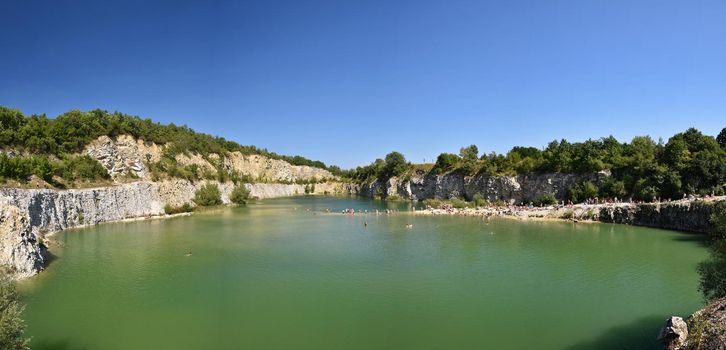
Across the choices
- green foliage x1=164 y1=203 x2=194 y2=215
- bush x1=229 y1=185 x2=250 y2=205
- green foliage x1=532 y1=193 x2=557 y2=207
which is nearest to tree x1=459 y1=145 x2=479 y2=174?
green foliage x1=532 y1=193 x2=557 y2=207

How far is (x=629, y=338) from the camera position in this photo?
1495 centimetres

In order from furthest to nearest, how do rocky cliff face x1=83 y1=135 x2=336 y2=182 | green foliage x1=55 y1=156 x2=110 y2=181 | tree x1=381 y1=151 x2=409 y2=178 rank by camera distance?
tree x1=381 y1=151 x2=409 y2=178 → rocky cliff face x1=83 y1=135 x2=336 y2=182 → green foliage x1=55 y1=156 x2=110 y2=181

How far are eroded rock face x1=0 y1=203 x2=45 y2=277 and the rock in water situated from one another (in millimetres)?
28203

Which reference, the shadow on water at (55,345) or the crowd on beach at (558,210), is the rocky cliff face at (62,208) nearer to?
the shadow on water at (55,345)

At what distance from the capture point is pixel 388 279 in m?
23.3

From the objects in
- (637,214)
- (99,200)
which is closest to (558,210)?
(637,214)

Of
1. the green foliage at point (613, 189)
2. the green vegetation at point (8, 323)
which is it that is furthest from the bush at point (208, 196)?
the green foliage at point (613, 189)

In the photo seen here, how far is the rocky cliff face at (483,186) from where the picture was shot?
63.8 m

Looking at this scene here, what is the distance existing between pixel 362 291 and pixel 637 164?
158 feet

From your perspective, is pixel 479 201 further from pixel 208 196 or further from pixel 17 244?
pixel 17 244

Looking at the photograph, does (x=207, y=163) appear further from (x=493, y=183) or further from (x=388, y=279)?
(x=388, y=279)

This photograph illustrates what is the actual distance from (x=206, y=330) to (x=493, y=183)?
65435 mm

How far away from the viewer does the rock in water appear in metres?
12.5

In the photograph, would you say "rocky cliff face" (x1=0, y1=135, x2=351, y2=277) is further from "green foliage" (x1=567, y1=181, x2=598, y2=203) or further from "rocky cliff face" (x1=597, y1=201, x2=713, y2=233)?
"green foliage" (x1=567, y1=181, x2=598, y2=203)
